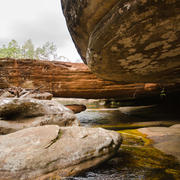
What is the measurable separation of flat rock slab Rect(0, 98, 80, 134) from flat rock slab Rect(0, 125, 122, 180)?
1.17 metres

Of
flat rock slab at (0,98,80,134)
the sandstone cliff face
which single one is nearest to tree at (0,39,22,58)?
the sandstone cliff face

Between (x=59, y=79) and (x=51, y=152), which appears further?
(x=59, y=79)

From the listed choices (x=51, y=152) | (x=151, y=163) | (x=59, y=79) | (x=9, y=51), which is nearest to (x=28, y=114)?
(x=51, y=152)

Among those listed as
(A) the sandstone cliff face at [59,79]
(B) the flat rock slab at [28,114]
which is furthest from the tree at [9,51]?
(B) the flat rock slab at [28,114]

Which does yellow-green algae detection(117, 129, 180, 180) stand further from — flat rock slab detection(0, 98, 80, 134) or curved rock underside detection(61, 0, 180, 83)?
flat rock slab detection(0, 98, 80, 134)

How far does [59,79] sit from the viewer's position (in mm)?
7062

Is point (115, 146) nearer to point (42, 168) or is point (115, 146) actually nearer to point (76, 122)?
point (42, 168)

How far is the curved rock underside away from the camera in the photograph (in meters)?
1.20

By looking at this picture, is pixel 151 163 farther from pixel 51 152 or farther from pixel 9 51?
pixel 9 51

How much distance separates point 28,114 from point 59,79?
4012 mm

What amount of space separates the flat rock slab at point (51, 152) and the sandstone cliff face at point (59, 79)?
5230 millimetres

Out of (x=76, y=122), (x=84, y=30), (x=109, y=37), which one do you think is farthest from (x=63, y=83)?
(x=109, y=37)

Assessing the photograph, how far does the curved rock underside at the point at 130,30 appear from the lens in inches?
47.4

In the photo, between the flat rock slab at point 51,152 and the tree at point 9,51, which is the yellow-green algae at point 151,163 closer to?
the flat rock slab at point 51,152
